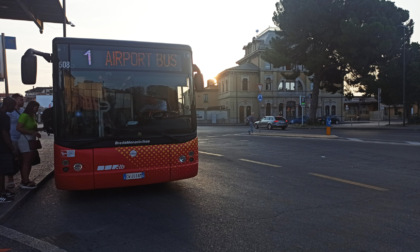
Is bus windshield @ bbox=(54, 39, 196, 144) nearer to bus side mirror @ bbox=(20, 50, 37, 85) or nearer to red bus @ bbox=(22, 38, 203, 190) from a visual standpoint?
red bus @ bbox=(22, 38, 203, 190)

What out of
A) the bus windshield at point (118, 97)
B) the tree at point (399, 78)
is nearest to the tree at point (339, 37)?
the tree at point (399, 78)

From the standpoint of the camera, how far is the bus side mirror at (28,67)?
5.65m

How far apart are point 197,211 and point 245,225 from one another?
956 millimetres

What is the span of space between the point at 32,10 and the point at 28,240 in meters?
7.77

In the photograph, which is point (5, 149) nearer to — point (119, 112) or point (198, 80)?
point (119, 112)

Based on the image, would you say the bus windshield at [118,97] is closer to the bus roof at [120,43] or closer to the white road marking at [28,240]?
the bus roof at [120,43]

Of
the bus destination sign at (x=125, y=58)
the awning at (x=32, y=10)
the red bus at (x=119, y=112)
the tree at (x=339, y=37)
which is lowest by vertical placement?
the red bus at (x=119, y=112)

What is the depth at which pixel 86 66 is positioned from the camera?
584 centimetres

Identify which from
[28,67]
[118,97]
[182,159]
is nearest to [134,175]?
[182,159]

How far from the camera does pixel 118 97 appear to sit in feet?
19.6

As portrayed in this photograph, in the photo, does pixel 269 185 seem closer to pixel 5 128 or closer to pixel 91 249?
pixel 91 249

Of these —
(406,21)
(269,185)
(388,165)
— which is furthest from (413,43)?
(269,185)

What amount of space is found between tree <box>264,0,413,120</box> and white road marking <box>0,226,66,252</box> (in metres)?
34.4

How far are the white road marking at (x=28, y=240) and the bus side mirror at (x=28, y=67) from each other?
2414 mm
